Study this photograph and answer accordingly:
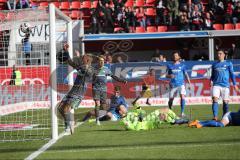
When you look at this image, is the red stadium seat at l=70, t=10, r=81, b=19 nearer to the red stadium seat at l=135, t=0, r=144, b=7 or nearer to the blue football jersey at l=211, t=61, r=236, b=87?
the red stadium seat at l=135, t=0, r=144, b=7

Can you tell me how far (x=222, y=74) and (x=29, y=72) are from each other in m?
11.2

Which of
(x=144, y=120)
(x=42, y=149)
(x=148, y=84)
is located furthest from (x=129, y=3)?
(x=42, y=149)

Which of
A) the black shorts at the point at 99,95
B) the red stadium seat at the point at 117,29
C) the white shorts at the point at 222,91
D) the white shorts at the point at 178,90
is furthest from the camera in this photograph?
the red stadium seat at the point at 117,29

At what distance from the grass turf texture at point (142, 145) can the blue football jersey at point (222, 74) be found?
2.48 m

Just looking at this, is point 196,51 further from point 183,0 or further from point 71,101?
point 71,101

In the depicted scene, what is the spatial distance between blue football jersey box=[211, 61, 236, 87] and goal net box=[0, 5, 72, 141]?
443 cm

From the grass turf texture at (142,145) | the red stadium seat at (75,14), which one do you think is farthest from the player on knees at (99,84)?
the red stadium seat at (75,14)

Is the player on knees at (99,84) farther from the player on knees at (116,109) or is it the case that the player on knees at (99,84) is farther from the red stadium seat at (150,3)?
the red stadium seat at (150,3)

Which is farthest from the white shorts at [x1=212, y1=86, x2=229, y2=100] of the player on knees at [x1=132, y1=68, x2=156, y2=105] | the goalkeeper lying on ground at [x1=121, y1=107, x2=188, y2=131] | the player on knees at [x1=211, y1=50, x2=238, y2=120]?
the player on knees at [x1=132, y1=68, x2=156, y2=105]

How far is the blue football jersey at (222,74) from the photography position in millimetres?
16906

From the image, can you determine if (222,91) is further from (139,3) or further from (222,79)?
(139,3)

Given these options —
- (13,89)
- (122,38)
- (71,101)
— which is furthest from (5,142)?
(122,38)

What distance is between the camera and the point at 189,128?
14.8 metres

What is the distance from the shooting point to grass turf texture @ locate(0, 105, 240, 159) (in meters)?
10.4
